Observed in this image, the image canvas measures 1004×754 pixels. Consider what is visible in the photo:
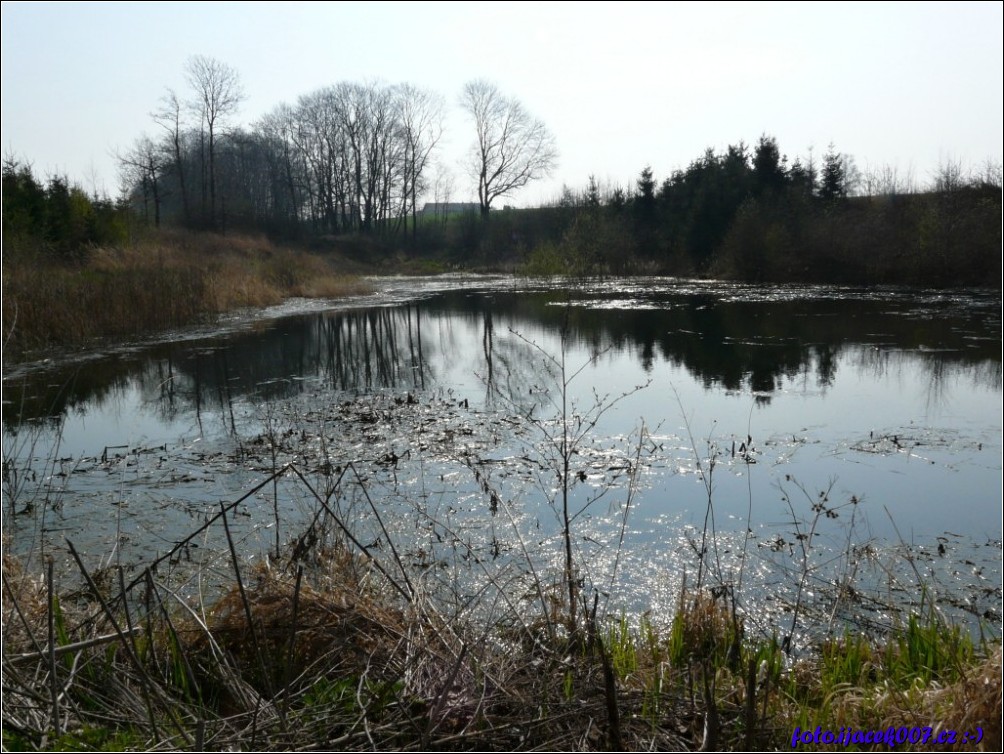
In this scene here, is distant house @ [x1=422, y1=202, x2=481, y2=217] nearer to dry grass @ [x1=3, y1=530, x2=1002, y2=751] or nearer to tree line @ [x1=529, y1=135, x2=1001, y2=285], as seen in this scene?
tree line @ [x1=529, y1=135, x2=1001, y2=285]

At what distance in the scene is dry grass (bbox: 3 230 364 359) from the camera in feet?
44.8

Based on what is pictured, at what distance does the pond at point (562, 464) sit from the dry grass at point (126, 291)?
1442 mm

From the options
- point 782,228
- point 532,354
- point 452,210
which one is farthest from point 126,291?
point 452,210

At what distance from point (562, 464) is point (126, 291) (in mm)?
13374

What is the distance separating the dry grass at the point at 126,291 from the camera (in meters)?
13.6

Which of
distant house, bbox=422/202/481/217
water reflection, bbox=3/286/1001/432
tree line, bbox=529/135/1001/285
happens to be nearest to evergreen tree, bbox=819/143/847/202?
tree line, bbox=529/135/1001/285

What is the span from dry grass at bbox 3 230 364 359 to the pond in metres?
1.44

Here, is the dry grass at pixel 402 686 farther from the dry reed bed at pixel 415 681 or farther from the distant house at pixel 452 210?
the distant house at pixel 452 210

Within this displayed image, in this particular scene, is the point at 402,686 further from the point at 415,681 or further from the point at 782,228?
the point at 782,228

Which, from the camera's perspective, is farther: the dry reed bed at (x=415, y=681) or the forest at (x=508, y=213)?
the forest at (x=508, y=213)

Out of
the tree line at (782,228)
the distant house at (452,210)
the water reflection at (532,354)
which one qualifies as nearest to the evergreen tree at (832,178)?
the tree line at (782,228)

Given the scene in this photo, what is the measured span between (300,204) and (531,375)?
46.7 metres

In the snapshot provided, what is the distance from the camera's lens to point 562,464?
6.69 m

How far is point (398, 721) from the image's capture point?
2.50 meters
